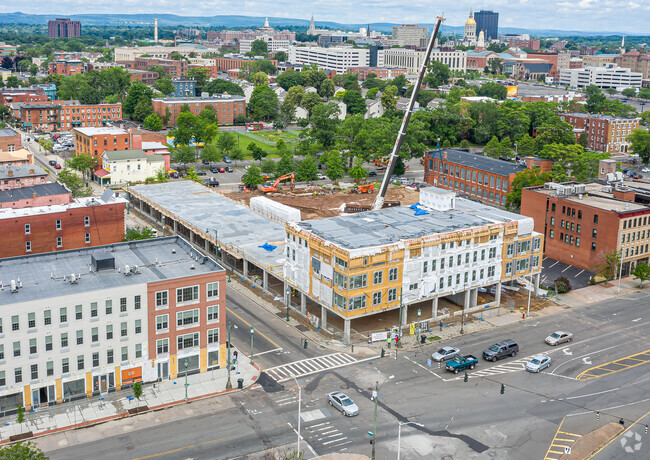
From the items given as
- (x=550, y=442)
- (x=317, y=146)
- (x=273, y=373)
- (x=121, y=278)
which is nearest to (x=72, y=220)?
(x=121, y=278)

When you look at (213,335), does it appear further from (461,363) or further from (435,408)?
(461,363)

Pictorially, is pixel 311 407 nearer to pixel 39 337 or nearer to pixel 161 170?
pixel 39 337

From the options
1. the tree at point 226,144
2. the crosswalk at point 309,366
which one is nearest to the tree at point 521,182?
the crosswalk at point 309,366

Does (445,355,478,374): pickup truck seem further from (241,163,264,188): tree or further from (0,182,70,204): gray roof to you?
(241,163,264,188): tree

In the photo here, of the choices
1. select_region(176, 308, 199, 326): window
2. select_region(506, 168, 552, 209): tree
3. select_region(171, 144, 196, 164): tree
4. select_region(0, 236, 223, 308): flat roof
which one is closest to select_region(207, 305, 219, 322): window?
select_region(176, 308, 199, 326): window

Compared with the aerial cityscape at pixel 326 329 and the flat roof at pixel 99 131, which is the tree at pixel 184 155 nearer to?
the flat roof at pixel 99 131
